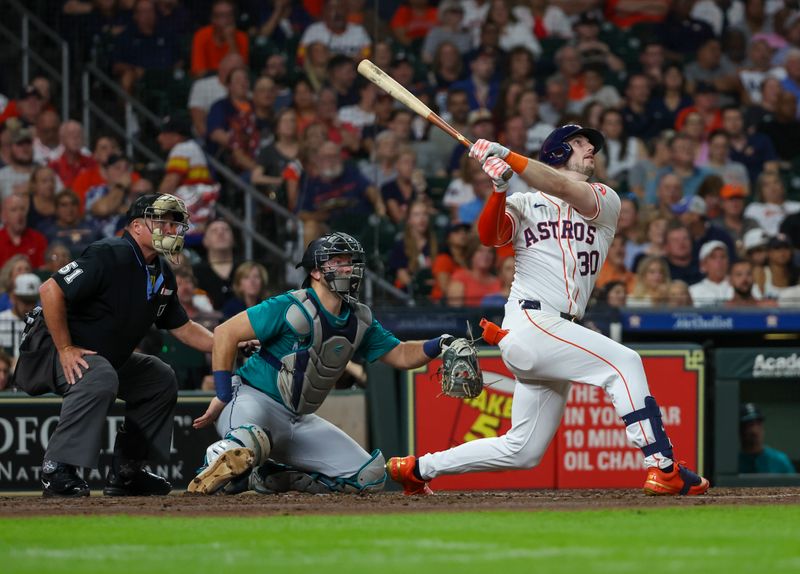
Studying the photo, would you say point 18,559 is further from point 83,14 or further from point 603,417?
point 83,14

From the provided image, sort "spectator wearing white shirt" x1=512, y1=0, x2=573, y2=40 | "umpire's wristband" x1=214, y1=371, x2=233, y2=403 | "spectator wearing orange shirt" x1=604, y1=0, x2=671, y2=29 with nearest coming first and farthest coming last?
"umpire's wristband" x1=214, y1=371, x2=233, y2=403
"spectator wearing white shirt" x1=512, y1=0, x2=573, y2=40
"spectator wearing orange shirt" x1=604, y1=0, x2=671, y2=29

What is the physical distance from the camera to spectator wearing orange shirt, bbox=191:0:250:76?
1286 centimetres

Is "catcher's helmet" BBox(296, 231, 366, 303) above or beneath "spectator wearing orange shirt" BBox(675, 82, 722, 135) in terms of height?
beneath

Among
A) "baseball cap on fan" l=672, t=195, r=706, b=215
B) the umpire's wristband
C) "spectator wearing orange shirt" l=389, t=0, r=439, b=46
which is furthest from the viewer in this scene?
"spectator wearing orange shirt" l=389, t=0, r=439, b=46

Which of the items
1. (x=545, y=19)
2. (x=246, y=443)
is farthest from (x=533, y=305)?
(x=545, y=19)

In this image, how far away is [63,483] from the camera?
7.09 m

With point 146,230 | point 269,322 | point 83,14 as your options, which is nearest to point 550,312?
point 269,322

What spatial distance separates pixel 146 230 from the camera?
7402mm

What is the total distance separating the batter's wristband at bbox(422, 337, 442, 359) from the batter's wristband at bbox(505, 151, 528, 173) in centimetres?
120

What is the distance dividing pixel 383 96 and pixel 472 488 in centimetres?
440

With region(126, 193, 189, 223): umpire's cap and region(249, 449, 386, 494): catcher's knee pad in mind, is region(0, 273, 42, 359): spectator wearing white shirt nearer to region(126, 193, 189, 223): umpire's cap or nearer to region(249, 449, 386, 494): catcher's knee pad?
region(126, 193, 189, 223): umpire's cap

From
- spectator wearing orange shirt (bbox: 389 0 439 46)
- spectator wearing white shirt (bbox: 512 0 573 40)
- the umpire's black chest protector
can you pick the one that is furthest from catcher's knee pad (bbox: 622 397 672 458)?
spectator wearing white shirt (bbox: 512 0 573 40)

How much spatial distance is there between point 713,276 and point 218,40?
4835 millimetres

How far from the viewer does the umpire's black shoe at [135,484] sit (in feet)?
25.1
